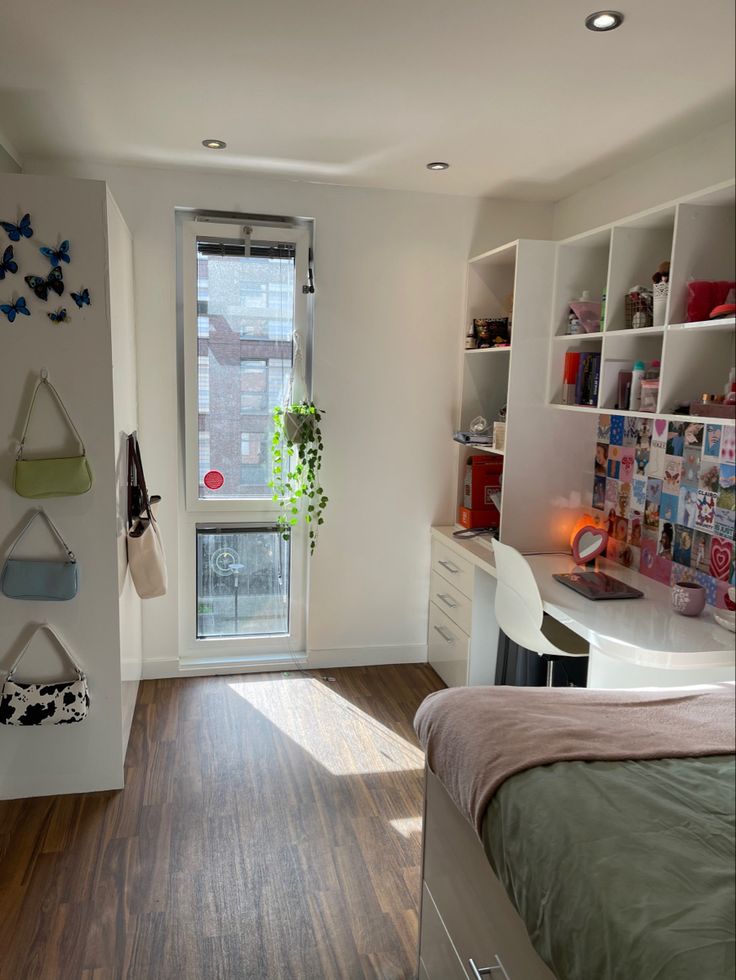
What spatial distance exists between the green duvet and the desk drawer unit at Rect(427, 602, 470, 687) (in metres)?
1.72

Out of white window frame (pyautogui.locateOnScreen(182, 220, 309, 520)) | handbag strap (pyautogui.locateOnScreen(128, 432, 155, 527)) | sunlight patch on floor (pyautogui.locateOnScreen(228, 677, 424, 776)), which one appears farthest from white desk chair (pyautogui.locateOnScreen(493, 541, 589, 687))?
white window frame (pyautogui.locateOnScreen(182, 220, 309, 520))

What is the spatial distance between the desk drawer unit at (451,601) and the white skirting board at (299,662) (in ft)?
1.03

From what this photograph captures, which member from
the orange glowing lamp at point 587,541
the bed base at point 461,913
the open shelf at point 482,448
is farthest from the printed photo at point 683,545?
the open shelf at point 482,448

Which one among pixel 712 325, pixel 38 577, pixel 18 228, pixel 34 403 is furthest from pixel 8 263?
pixel 712 325

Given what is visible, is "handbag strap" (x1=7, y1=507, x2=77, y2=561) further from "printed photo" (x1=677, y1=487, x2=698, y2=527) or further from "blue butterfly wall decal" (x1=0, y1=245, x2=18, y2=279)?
"printed photo" (x1=677, y1=487, x2=698, y2=527)

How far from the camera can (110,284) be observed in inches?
82.7

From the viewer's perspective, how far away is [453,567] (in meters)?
2.95

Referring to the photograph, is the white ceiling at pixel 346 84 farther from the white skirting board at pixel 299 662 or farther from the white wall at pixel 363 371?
the white skirting board at pixel 299 662

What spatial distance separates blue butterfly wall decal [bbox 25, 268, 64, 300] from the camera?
1.99 meters

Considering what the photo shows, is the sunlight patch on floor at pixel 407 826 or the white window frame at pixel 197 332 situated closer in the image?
the sunlight patch on floor at pixel 407 826

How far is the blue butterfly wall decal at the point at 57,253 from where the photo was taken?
1.99 metres

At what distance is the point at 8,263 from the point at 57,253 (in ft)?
0.44

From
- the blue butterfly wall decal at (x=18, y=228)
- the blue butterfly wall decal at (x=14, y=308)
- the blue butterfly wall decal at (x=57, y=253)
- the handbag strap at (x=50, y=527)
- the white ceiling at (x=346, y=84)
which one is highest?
the white ceiling at (x=346, y=84)

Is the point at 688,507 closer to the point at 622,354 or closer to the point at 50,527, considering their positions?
the point at 622,354
